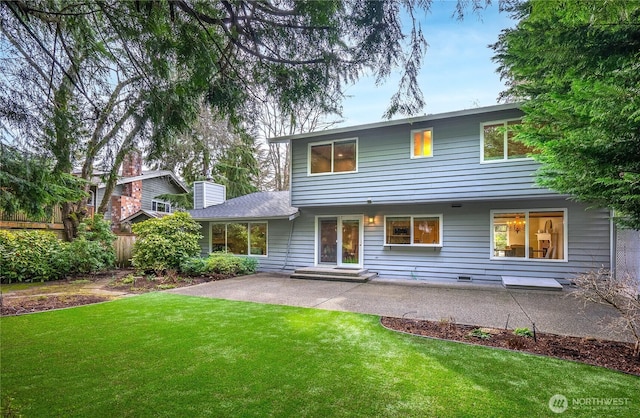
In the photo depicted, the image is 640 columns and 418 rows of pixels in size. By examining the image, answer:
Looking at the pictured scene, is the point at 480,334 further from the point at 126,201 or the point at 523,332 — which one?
the point at 126,201

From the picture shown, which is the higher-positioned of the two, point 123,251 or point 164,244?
point 164,244

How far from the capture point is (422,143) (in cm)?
899

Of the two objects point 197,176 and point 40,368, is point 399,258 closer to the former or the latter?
point 40,368

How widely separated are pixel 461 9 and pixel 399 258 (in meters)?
7.55

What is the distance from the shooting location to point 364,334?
A: 436cm

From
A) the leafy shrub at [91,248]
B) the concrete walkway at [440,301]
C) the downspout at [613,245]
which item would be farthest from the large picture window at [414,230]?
the leafy shrub at [91,248]

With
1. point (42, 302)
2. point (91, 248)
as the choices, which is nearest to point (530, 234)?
point (42, 302)

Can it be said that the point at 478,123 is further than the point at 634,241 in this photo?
Yes

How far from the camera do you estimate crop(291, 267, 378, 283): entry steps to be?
9.16 metres

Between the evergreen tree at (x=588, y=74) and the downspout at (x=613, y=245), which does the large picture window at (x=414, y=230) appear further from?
the evergreen tree at (x=588, y=74)

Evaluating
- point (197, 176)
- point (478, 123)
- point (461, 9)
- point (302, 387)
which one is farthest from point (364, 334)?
point (197, 176)

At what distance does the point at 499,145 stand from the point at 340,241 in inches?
213

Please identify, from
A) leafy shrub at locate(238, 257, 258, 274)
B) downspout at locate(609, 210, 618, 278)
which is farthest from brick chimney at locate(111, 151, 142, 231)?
downspout at locate(609, 210, 618, 278)

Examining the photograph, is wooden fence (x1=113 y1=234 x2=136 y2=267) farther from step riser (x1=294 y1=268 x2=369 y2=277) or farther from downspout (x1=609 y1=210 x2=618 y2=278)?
downspout (x1=609 y1=210 x2=618 y2=278)
